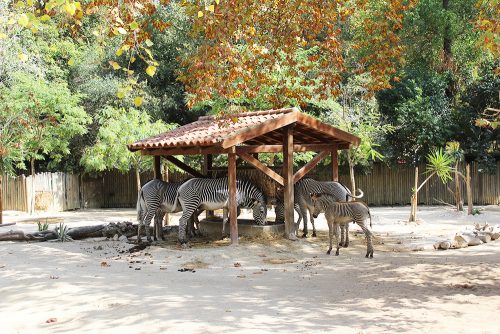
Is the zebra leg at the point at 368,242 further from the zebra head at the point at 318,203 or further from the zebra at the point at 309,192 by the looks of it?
the zebra at the point at 309,192

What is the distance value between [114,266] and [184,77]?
140 inches

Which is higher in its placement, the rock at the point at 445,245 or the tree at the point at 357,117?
the tree at the point at 357,117

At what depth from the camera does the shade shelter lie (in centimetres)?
1245

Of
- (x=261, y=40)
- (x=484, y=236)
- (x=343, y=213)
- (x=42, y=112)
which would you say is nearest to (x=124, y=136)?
(x=42, y=112)

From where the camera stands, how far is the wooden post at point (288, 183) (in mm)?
13219

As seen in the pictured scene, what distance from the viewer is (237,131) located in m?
12.2

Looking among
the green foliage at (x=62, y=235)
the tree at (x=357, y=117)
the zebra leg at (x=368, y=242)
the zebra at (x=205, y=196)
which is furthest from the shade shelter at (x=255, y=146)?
the tree at (x=357, y=117)

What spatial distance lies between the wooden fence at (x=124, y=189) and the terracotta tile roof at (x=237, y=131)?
12.3m


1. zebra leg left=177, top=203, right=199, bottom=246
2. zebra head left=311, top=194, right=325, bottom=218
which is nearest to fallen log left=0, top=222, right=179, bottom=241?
zebra leg left=177, top=203, right=199, bottom=246

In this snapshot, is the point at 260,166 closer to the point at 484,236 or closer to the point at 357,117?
the point at 484,236

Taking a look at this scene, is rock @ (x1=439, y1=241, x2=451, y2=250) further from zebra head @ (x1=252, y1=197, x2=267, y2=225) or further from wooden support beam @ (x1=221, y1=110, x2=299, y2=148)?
wooden support beam @ (x1=221, y1=110, x2=299, y2=148)

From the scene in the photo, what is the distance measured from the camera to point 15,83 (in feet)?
82.6

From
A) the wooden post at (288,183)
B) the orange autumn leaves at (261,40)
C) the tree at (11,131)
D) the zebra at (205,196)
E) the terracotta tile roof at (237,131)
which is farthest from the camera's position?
the tree at (11,131)

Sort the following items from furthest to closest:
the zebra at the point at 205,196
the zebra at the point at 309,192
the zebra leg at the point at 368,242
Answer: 1. the zebra at the point at 309,192
2. the zebra at the point at 205,196
3. the zebra leg at the point at 368,242
